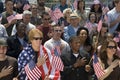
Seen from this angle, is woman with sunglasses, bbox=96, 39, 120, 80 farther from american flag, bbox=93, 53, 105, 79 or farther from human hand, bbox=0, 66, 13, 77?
human hand, bbox=0, 66, 13, 77

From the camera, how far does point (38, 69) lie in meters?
6.64

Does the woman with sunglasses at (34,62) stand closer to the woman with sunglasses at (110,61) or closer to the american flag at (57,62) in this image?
the american flag at (57,62)

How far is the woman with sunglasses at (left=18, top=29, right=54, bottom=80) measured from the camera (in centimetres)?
660

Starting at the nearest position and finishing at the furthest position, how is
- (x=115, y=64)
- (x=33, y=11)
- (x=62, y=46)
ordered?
(x=115, y=64) → (x=62, y=46) → (x=33, y=11)

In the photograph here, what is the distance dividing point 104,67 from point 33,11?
3.73 metres

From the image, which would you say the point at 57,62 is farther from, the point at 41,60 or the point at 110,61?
the point at 110,61

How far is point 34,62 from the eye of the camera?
6648mm

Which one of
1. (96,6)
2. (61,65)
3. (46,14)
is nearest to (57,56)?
(61,65)

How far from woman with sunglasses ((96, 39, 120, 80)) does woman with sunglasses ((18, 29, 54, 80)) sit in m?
1.06

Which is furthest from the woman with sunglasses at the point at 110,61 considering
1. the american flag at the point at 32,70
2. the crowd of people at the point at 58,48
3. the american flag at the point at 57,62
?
the american flag at the point at 32,70

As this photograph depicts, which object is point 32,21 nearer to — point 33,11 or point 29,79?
point 33,11

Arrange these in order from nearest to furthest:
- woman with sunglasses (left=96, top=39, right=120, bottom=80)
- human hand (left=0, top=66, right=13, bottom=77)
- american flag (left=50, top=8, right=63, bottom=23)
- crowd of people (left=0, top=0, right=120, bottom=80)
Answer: human hand (left=0, top=66, right=13, bottom=77)
crowd of people (left=0, top=0, right=120, bottom=80)
woman with sunglasses (left=96, top=39, right=120, bottom=80)
american flag (left=50, top=8, right=63, bottom=23)

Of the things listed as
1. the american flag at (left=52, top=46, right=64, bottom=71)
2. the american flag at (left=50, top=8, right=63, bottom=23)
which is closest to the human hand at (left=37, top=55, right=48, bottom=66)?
the american flag at (left=52, top=46, right=64, bottom=71)

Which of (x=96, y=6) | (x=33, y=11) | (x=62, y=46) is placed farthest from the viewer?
(x=96, y=6)
